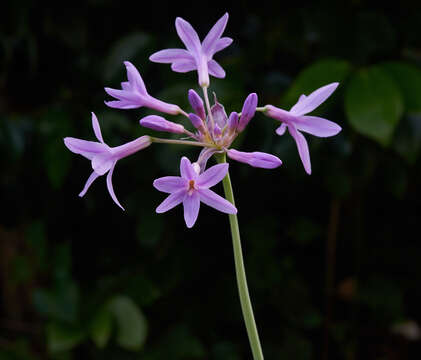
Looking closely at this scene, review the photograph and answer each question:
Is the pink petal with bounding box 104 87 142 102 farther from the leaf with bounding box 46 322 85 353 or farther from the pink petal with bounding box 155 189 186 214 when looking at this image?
the leaf with bounding box 46 322 85 353

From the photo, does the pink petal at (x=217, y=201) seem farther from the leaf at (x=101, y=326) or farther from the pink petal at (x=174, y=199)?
the leaf at (x=101, y=326)

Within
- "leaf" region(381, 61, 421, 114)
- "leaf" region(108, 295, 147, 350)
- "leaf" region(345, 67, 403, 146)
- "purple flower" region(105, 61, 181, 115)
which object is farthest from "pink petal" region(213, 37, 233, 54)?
"leaf" region(108, 295, 147, 350)

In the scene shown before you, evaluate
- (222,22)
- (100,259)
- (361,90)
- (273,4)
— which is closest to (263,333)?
(100,259)

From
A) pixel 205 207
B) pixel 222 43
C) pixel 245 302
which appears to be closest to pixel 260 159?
pixel 245 302

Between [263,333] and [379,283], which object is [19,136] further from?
[379,283]

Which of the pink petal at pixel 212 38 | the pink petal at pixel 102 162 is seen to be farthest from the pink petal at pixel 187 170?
the pink petal at pixel 212 38
